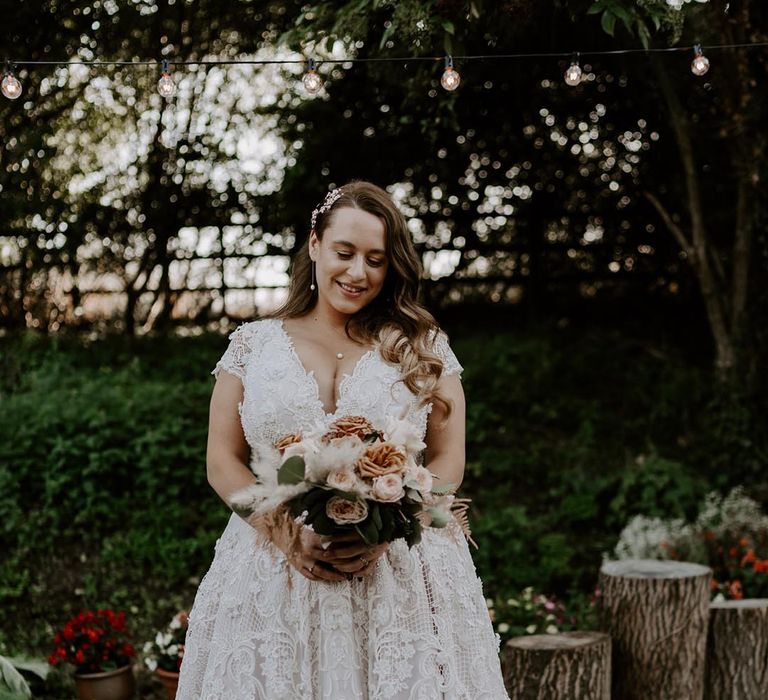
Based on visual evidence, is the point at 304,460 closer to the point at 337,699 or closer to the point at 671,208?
the point at 337,699

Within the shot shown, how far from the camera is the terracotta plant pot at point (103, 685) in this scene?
13.8 ft

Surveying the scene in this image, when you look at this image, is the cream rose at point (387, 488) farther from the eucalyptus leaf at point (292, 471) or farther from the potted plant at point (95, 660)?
the potted plant at point (95, 660)

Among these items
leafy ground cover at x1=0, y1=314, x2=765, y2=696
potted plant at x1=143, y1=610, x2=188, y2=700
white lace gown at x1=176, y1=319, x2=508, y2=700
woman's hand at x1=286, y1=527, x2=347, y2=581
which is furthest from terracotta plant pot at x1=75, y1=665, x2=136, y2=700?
woman's hand at x1=286, y1=527, x2=347, y2=581

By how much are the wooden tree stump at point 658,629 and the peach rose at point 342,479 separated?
7.46ft

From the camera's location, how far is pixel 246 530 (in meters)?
2.71

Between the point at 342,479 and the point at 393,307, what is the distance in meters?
0.97

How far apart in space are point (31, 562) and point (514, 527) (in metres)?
2.96

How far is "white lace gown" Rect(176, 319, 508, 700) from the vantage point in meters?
2.45

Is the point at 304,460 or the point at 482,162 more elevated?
the point at 482,162

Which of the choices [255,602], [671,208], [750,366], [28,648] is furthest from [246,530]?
[671,208]

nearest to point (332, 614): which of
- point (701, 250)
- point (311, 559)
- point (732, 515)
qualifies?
point (311, 559)

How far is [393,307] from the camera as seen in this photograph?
299 cm

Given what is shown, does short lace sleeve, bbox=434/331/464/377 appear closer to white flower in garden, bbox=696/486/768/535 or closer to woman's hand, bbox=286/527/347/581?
woman's hand, bbox=286/527/347/581

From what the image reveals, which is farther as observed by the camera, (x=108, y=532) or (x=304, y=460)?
(x=108, y=532)
